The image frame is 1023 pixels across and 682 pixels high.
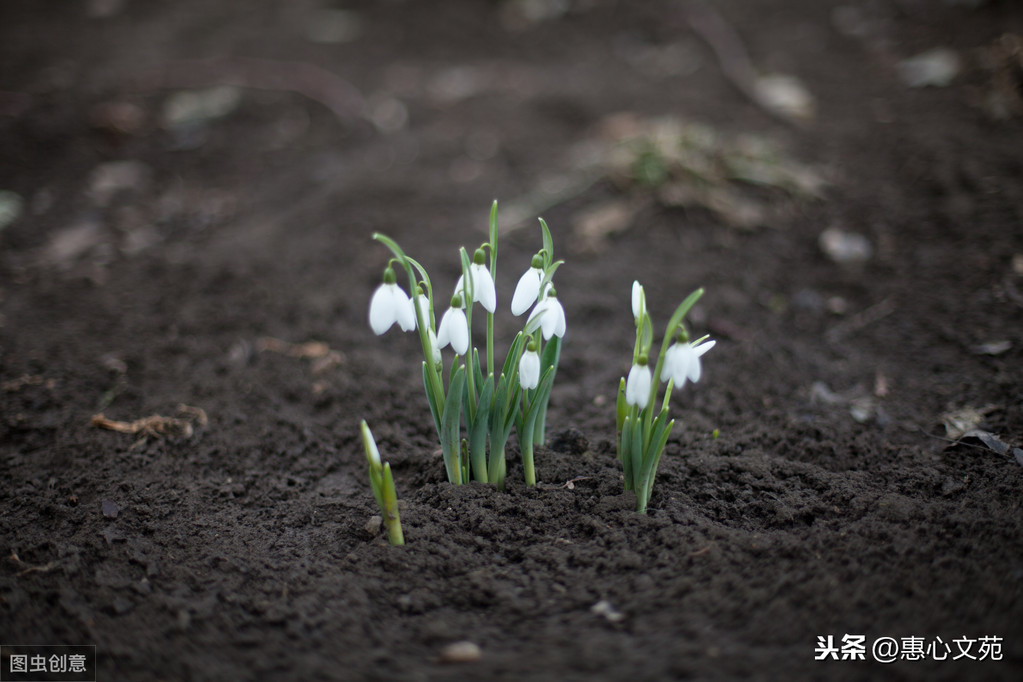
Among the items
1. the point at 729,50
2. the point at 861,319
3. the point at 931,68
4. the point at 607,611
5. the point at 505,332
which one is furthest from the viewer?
the point at 729,50

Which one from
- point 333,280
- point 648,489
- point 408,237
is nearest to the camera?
point 648,489

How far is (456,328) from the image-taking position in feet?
4.90

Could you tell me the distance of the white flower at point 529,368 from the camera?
59.1 inches

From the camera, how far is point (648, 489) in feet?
5.61

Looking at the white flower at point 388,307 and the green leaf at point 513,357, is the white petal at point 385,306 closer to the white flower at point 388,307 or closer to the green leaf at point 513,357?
the white flower at point 388,307

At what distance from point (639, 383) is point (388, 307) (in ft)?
1.79

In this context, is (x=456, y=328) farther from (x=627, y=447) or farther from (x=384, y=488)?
(x=627, y=447)

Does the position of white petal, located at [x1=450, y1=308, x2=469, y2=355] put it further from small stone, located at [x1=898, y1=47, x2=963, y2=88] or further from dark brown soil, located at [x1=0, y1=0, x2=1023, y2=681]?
small stone, located at [x1=898, y1=47, x2=963, y2=88]

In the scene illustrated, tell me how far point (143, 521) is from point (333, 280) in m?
1.45

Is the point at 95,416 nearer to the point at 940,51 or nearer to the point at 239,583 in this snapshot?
the point at 239,583

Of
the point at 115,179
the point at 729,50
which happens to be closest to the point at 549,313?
the point at 115,179

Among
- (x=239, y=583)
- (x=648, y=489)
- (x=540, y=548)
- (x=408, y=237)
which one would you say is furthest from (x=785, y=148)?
(x=239, y=583)

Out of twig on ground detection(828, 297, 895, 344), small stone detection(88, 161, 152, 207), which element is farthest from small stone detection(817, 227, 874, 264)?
small stone detection(88, 161, 152, 207)

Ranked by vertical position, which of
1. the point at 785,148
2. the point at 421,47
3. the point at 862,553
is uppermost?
the point at 421,47
